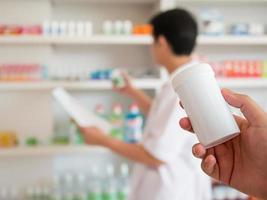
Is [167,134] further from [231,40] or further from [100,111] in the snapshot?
[231,40]

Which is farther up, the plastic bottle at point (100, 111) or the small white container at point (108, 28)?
Result: the small white container at point (108, 28)

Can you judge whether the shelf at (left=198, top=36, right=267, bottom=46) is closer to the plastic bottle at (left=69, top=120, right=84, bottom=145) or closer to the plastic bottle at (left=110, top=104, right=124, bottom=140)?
the plastic bottle at (left=110, top=104, right=124, bottom=140)

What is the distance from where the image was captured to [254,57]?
2773mm

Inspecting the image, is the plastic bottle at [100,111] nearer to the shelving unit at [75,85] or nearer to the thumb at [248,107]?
the shelving unit at [75,85]

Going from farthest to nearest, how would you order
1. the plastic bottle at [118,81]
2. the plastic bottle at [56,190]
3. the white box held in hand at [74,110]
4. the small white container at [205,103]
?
1. the plastic bottle at [56,190]
2. the plastic bottle at [118,81]
3. the white box held in hand at [74,110]
4. the small white container at [205,103]

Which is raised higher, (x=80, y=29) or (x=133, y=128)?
(x=80, y=29)

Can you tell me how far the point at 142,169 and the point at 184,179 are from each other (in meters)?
0.19

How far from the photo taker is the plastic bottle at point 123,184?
2316 millimetres

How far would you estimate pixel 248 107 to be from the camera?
32.6 inches

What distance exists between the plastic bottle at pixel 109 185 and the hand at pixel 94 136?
74cm

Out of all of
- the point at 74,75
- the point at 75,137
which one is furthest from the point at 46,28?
the point at 75,137

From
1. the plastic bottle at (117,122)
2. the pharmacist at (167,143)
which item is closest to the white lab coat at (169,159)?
the pharmacist at (167,143)

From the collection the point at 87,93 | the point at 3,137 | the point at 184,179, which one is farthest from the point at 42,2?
the point at 184,179

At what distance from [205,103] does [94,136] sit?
37.4 inches
